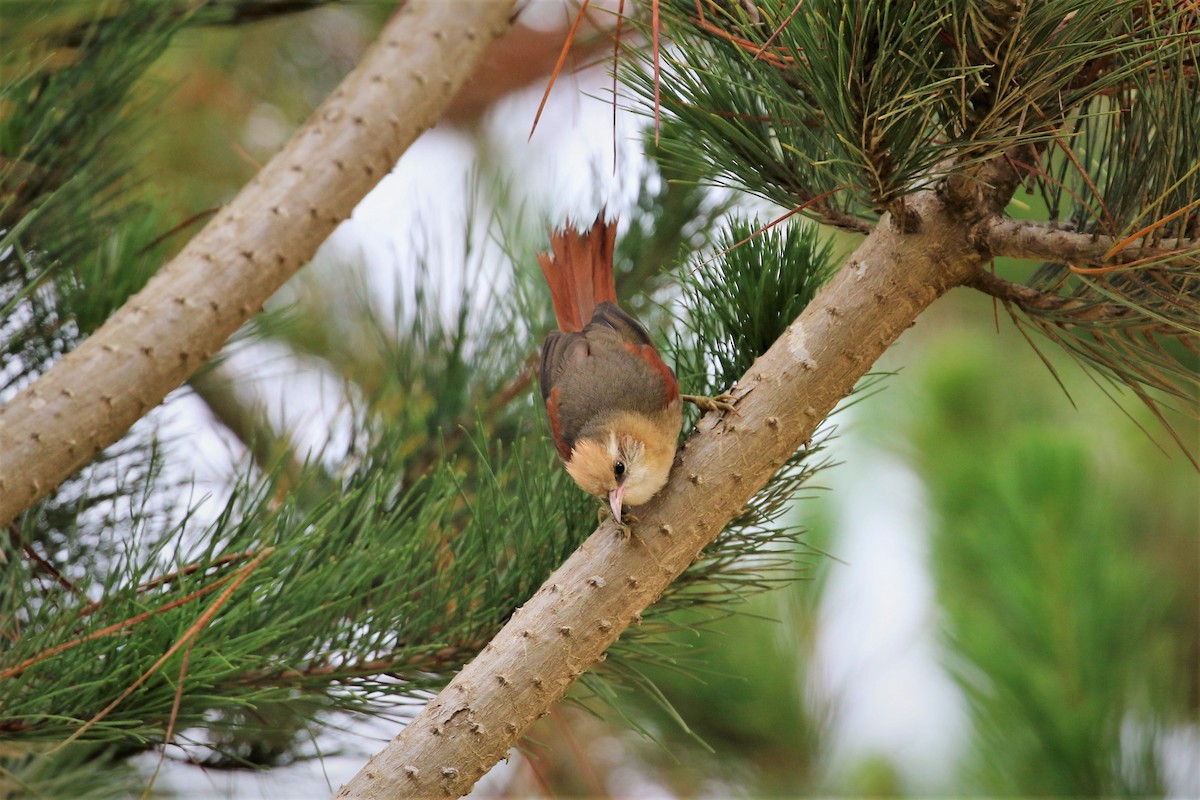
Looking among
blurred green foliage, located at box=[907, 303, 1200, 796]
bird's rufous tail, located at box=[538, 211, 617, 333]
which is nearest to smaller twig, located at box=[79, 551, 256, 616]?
bird's rufous tail, located at box=[538, 211, 617, 333]

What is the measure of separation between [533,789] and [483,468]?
1.58m

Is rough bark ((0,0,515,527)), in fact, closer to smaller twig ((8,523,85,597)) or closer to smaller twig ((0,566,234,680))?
smaller twig ((8,523,85,597))

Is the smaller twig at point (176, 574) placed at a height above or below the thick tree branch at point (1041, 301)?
below

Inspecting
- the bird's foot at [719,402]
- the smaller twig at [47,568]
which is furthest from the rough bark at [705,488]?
the smaller twig at [47,568]

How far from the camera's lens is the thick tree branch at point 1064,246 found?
913mm

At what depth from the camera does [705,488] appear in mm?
1016

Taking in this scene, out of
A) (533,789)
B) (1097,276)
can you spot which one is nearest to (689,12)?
(1097,276)

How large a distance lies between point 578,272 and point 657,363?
0.23 m

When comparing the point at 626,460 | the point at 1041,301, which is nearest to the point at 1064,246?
the point at 1041,301

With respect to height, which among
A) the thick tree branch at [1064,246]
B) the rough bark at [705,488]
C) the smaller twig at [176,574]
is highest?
the thick tree branch at [1064,246]

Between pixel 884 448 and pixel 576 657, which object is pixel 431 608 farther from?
pixel 884 448

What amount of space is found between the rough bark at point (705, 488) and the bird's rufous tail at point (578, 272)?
1.51 ft

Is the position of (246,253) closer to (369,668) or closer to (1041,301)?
(369,668)

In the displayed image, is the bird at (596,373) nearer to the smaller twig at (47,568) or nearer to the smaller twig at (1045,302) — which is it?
the smaller twig at (1045,302)
